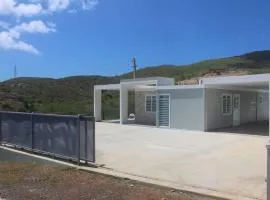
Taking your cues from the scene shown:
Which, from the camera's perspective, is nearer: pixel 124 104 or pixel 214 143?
pixel 214 143

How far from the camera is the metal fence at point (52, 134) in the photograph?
971cm

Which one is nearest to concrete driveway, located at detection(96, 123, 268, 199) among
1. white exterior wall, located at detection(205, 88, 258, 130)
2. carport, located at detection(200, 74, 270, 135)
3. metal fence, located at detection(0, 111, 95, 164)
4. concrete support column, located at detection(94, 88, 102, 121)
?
metal fence, located at detection(0, 111, 95, 164)

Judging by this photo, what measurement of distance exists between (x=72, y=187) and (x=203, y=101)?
47.7ft

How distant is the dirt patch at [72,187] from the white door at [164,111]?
14.4m

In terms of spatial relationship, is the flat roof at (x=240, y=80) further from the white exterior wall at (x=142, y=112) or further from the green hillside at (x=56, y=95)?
the green hillside at (x=56, y=95)

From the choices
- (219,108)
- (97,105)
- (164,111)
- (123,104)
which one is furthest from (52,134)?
(97,105)

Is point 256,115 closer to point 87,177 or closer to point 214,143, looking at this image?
point 214,143

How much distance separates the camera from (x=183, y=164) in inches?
396

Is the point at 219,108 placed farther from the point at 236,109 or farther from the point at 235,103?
the point at 236,109

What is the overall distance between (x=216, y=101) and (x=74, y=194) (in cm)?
1646

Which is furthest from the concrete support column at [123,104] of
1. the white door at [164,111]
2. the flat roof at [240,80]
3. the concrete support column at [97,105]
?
the flat roof at [240,80]

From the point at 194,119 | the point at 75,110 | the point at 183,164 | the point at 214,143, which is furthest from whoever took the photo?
the point at 75,110

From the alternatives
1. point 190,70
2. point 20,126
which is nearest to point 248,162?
point 20,126

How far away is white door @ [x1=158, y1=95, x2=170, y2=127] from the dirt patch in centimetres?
1443
